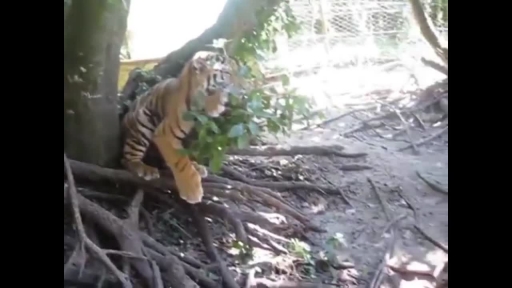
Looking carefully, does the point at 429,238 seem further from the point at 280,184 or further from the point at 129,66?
the point at 129,66

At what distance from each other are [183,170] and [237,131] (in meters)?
0.12

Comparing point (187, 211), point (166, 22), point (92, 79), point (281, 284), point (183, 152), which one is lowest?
point (281, 284)

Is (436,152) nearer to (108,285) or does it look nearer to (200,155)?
(200,155)

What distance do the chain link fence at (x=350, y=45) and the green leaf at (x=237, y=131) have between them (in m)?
0.11

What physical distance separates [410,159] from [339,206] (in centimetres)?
14

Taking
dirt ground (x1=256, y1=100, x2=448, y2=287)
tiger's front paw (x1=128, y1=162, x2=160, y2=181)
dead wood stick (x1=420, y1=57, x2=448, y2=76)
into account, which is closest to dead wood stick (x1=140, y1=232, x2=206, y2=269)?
tiger's front paw (x1=128, y1=162, x2=160, y2=181)

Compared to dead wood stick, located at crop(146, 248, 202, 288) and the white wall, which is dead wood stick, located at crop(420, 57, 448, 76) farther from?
dead wood stick, located at crop(146, 248, 202, 288)

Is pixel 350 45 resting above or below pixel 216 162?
above

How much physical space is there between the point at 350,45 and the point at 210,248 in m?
0.43

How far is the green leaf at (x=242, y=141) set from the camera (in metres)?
1.04

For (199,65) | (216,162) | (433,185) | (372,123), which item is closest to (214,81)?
(199,65)

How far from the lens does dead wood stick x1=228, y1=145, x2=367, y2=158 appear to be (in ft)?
3.42

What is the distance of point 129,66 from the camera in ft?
3.53
